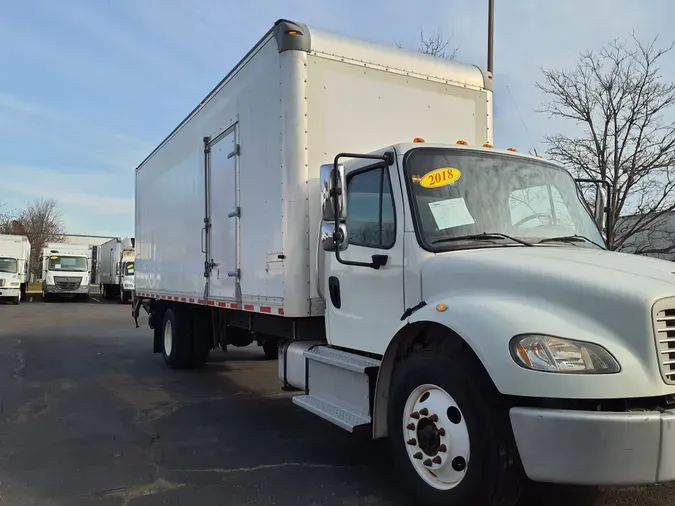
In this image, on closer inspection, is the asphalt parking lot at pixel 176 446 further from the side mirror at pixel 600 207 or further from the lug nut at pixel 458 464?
the side mirror at pixel 600 207

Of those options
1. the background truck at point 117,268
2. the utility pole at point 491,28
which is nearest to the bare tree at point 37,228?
the background truck at point 117,268

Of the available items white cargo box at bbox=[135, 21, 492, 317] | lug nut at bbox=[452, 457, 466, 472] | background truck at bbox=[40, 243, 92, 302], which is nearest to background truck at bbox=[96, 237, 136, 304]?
background truck at bbox=[40, 243, 92, 302]

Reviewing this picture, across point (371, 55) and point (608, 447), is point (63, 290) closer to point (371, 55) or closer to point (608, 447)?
point (371, 55)

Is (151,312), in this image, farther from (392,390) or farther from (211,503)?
(392,390)

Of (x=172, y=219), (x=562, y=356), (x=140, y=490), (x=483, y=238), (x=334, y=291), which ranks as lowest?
(x=140, y=490)

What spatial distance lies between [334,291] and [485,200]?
1451mm

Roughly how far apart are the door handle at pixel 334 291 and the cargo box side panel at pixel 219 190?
1.91ft

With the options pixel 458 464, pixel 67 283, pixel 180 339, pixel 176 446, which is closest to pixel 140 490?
pixel 176 446

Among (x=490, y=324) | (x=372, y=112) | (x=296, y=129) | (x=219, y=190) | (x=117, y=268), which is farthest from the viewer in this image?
(x=117, y=268)

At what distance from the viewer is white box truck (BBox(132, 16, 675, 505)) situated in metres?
2.89

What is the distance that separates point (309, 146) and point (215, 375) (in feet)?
16.0

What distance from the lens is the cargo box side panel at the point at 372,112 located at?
5238 millimetres

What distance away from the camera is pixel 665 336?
292 cm

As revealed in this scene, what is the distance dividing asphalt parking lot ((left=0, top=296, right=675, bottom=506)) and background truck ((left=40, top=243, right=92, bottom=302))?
23016 mm
